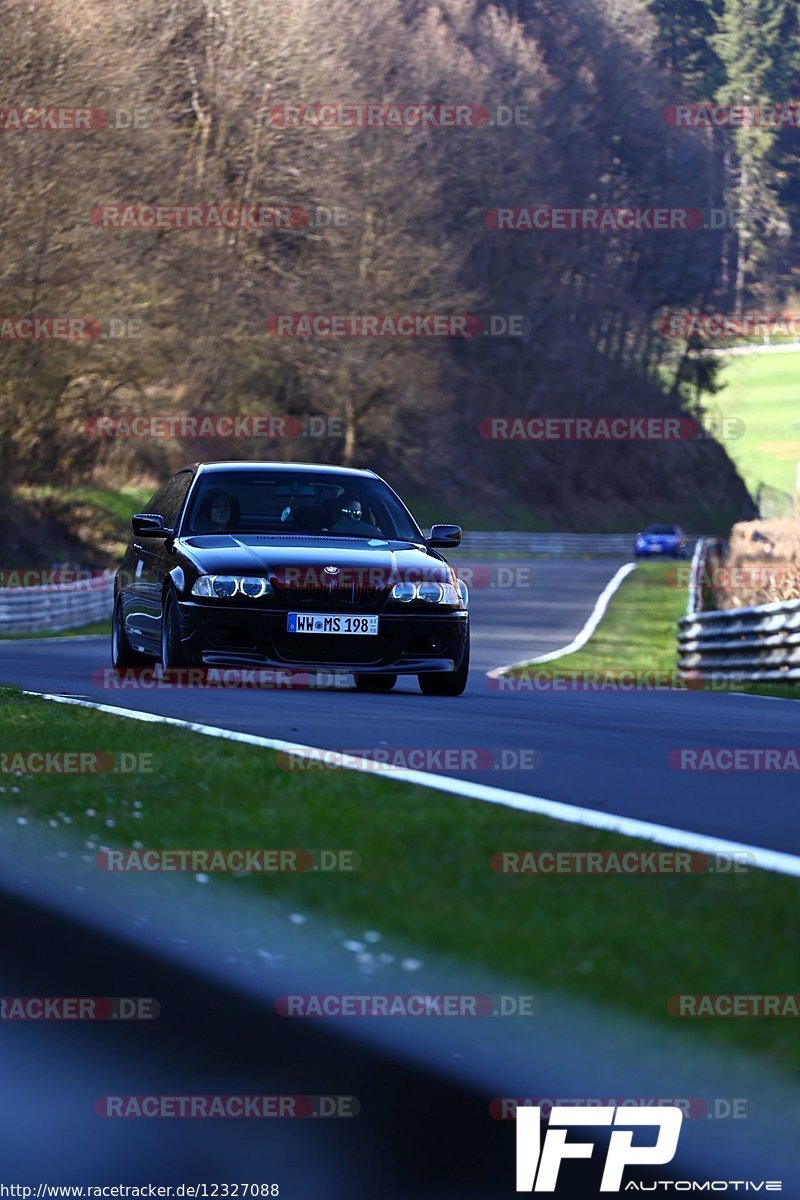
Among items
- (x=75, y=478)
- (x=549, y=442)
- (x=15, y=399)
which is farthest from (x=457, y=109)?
(x=15, y=399)

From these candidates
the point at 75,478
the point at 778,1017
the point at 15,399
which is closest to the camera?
the point at 778,1017

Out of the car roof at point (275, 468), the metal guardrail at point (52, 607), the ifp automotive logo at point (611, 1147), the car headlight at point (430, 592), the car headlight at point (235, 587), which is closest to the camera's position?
the ifp automotive logo at point (611, 1147)

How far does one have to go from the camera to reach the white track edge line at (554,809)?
5641 millimetres

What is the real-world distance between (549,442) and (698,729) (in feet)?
267

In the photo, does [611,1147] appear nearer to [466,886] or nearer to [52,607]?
[466,886]

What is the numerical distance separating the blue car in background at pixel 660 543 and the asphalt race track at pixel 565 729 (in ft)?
196

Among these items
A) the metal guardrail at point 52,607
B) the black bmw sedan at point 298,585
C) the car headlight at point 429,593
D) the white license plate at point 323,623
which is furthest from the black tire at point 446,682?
the metal guardrail at point 52,607

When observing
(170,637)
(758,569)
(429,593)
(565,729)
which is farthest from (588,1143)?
(758,569)

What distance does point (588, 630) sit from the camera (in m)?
40.8

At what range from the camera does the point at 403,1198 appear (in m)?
3.30

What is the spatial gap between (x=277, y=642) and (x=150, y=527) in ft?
5.18

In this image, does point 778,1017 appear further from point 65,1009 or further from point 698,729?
point 698,729

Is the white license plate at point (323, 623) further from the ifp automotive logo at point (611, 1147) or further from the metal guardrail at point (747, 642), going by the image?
the ifp automotive logo at point (611, 1147)

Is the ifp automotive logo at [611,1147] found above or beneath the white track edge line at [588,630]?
above
